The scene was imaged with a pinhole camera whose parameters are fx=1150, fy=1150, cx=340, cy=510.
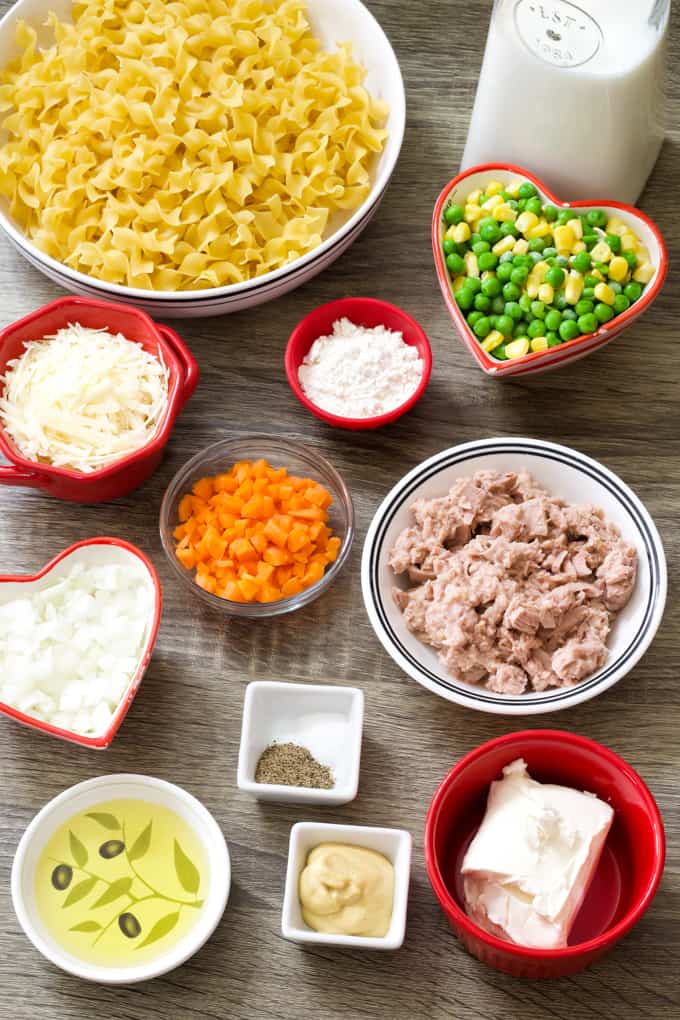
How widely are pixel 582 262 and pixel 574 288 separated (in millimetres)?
51

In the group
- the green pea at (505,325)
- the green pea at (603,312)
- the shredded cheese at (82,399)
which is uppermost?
the green pea at (603,312)

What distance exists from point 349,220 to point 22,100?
2.26 feet

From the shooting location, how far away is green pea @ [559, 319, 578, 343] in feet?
6.88

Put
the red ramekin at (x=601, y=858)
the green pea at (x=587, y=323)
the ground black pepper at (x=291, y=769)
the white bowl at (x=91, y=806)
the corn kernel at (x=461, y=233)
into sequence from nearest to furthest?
the red ramekin at (x=601, y=858) < the white bowl at (x=91, y=806) < the ground black pepper at (x=291, y=769) < the green pea at (x=587, y=323) < the corn kernel at (x=461, y=233)

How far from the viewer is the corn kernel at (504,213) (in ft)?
7.16

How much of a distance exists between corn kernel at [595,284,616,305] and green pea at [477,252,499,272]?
0.65ft

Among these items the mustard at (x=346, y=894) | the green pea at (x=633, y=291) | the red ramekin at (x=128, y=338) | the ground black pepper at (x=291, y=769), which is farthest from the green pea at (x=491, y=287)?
the mustard at (x=346, y=894)

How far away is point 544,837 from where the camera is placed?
70.6 inches

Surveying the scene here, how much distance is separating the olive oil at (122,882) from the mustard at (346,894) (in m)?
0.20

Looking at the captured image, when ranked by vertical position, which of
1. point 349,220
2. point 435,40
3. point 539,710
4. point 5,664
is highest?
point 435,40

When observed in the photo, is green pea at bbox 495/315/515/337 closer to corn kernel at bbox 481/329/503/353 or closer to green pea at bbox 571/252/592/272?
corn kernel at bbox 481/329/503/353

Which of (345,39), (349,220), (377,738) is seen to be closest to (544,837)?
(377,738)

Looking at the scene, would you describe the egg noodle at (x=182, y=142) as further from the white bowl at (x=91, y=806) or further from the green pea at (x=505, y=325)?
the white bowl at (x=91, y=806)

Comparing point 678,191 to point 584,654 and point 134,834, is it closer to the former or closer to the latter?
point 584,654
